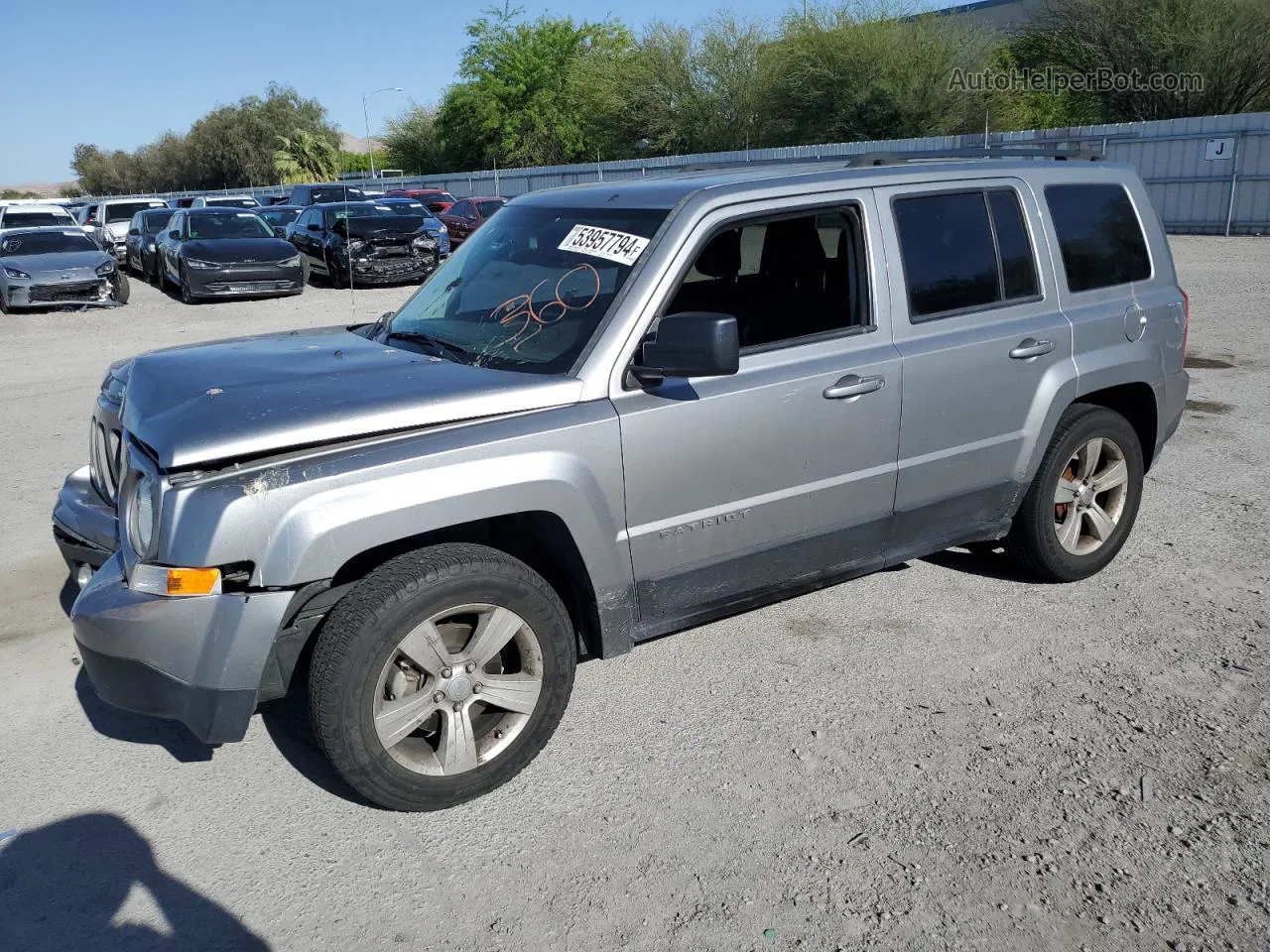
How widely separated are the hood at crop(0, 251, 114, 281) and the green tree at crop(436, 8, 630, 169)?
133 feet

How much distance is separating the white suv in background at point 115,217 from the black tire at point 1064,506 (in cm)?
2586

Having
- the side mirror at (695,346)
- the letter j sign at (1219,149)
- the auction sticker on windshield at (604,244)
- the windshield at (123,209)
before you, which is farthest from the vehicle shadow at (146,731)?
the windshield at (123,209)

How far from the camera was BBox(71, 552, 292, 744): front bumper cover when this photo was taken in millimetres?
3020

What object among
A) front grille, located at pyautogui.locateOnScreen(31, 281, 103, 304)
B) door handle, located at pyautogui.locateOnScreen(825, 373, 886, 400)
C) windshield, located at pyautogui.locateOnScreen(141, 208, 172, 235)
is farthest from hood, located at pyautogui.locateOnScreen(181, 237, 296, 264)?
door handle, located at pyautogui.locateOnScreen(825, 373, 886, 400)

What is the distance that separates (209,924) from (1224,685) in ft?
11.9

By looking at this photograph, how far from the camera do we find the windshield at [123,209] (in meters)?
28.0

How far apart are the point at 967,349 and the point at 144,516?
121 inches

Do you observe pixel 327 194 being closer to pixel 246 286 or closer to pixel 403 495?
pixel 246 286

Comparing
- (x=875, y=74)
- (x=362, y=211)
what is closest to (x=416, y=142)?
(x=875, y=74)

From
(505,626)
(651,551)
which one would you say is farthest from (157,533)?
(651,551)

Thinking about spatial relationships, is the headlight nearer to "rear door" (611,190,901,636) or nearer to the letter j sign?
"rear door" (611,190,901,636)

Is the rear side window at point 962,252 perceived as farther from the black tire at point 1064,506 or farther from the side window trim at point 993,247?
the black tire at point 1064,506

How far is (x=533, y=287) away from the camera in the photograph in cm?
402

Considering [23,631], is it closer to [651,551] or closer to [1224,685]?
[651,551]
